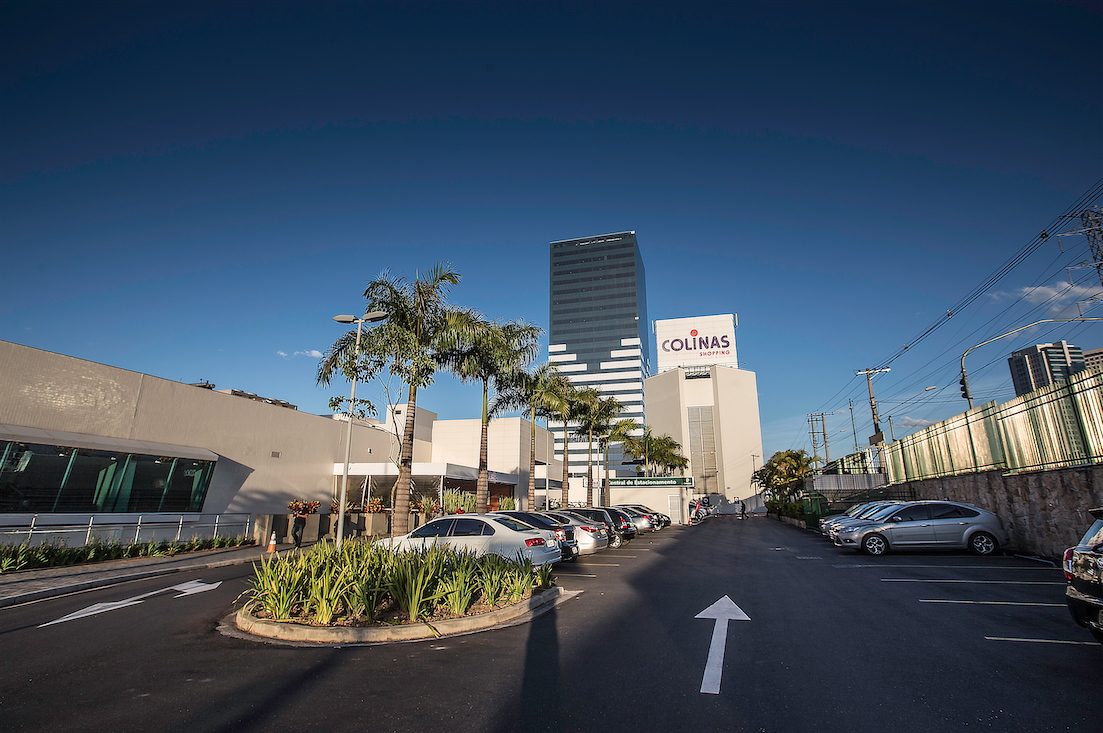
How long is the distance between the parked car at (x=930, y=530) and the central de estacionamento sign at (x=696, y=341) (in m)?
102

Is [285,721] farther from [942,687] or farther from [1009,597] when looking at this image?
[1009,597]

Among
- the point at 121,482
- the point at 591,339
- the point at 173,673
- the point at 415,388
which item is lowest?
the point at 173,673

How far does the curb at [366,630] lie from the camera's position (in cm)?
716

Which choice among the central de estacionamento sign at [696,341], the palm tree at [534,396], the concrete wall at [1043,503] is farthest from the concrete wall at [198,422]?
the central de estacionamento sign at [696,341]

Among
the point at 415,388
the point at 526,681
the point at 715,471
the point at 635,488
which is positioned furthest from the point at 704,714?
the point at 715,471

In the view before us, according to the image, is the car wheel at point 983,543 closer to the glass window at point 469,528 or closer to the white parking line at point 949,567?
the white parking line at point 949,567

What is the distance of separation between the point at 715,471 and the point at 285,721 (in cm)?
11387

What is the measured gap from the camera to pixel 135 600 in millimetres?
10500

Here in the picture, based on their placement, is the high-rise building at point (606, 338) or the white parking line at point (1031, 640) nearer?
the white parking line at point (1031, 640)

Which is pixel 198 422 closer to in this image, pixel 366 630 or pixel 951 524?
pixel 366 630

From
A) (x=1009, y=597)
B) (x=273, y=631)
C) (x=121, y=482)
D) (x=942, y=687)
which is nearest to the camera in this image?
(x=942, y=687)

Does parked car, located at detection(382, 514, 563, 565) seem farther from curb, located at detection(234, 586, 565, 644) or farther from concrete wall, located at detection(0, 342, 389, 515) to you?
concrete wall, located at detection(0, 342, 389, 515)

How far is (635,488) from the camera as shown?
172 feet

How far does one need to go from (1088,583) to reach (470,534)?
10407 millimetres
